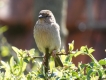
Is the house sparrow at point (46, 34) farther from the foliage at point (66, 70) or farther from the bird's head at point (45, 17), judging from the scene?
the foliage at point (66, 70)

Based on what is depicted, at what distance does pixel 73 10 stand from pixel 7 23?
2410 millimetres

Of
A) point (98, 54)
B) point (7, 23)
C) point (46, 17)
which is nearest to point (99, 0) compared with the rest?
point (98, 54)

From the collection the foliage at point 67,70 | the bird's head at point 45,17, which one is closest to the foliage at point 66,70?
the foliage at point 67,70

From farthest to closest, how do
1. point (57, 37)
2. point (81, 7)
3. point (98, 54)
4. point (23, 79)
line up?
point (81, 7)
point (98, 54)
point (57, 37)
point (23, 79)

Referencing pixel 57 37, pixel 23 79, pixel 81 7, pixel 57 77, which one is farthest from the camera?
pixel 81 7

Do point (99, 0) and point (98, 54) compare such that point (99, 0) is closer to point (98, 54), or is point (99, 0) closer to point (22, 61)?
point (98, 54)

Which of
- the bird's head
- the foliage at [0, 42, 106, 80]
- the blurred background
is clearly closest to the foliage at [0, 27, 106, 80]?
the foliage at [0, 42, 106, 80]

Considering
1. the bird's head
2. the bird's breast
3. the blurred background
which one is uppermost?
the blurred background

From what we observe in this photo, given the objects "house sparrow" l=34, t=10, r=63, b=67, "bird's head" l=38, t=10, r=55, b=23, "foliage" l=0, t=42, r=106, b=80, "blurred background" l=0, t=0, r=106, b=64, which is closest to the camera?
"foliage" l=0, t=42, r=106, b=80

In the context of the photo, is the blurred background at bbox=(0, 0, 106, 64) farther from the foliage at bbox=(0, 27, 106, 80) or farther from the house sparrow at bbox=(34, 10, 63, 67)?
the foliage at bbox=(0, 27, 106, 80)

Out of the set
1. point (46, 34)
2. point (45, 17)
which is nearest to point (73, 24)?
point (45, 17)

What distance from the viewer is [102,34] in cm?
1256

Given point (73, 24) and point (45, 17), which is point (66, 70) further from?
point (73, 24)

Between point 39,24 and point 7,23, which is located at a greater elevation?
point 7,23
